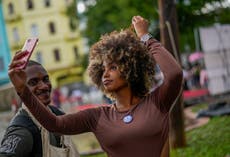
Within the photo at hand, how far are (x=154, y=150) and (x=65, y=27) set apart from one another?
215 feet

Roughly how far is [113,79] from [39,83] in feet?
2.58

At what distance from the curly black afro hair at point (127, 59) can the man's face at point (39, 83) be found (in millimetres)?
560

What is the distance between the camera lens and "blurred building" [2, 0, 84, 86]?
67938 millimetres

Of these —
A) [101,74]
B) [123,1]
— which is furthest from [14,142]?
[123,1]

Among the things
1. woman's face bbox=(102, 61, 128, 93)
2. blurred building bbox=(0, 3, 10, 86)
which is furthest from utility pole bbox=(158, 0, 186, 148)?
blurred building bbox=(0, 3, 10, 86)

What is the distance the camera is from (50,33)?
69000 millimetres

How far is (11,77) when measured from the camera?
2.67m

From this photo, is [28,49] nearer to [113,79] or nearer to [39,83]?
[113,79]

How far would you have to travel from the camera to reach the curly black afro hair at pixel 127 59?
2.95m

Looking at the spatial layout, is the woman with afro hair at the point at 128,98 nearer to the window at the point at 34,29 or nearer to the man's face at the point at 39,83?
the man's face at the point at 39,83

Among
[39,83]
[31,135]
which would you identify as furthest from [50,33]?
[31,135]

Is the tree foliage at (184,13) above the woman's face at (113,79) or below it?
below

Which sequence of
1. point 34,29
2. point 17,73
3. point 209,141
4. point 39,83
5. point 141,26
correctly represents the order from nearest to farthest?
point 17,73 < point 141,26 < point 39,83 < point 209,141 < point 34,29

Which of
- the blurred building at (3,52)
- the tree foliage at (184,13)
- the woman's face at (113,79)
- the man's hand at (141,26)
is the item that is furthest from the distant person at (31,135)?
the blurred building at (3,52)
